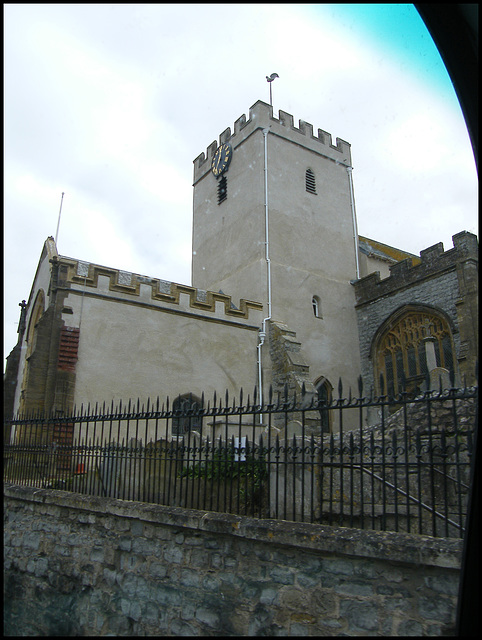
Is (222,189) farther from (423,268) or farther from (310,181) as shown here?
(423,268)

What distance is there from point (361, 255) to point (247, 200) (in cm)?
555

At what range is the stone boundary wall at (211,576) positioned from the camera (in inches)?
129

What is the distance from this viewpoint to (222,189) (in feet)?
66.3

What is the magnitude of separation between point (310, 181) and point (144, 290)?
9.00 m

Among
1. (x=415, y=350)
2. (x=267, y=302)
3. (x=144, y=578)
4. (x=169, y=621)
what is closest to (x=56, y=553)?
(x=144, y=578)

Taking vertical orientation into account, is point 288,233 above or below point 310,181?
below

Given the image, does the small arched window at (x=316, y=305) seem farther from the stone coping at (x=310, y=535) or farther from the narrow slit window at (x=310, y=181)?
the stone coping at (x=310, y=535)

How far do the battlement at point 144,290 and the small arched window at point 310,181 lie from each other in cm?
609

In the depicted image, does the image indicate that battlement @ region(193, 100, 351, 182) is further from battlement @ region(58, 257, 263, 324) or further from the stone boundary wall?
the stone boundary wall

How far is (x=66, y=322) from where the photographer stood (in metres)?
12.4

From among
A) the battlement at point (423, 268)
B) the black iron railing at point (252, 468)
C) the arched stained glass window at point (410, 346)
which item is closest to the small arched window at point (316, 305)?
the battlement at point (423, 268)

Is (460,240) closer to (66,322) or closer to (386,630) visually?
(66,322)

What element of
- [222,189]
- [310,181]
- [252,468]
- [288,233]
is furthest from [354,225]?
[252,468]

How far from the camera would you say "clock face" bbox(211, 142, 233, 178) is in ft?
65.3
